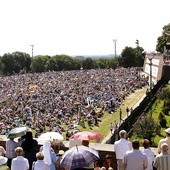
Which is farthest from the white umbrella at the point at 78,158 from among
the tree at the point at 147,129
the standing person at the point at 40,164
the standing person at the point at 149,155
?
the tree at the point at 147,129

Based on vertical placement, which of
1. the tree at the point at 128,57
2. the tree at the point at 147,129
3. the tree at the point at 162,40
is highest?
the tree at the point at 162,40

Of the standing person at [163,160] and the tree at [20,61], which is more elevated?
the standing person at [163,160]

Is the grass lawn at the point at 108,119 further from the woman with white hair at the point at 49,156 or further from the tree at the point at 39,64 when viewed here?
the tree at the point at 39,64

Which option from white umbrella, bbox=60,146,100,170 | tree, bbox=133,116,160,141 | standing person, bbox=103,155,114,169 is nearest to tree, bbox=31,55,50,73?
tree, bbox=133,116,160,141

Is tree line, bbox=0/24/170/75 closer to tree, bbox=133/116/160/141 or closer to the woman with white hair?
tree, bbox=133/116/160/141

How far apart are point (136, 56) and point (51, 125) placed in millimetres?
68495

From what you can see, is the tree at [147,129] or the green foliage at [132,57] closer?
the tree at [147,129]

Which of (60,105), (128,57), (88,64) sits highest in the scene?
(128,57)

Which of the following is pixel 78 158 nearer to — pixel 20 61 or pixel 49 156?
pixel 49 156

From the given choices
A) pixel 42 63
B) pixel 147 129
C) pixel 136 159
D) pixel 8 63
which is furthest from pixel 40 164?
pixel 8 63

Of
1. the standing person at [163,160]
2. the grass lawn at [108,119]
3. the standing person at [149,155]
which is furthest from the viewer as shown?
the grass lawn at [108,119]

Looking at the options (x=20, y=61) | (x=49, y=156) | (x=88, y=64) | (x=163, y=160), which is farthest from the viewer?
(x=20, y=61)

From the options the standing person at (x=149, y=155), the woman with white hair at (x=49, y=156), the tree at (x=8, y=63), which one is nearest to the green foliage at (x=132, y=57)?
the tree at (x=8, y=63)

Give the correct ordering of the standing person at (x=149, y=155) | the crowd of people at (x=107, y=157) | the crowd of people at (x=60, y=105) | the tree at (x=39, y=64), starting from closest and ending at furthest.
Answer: the crowd of people at (x=107, y=157)
the standing person at (x=149, y=155)
the crowd of people at (x=60, y=105)
the tree at (x=39, y=64)
